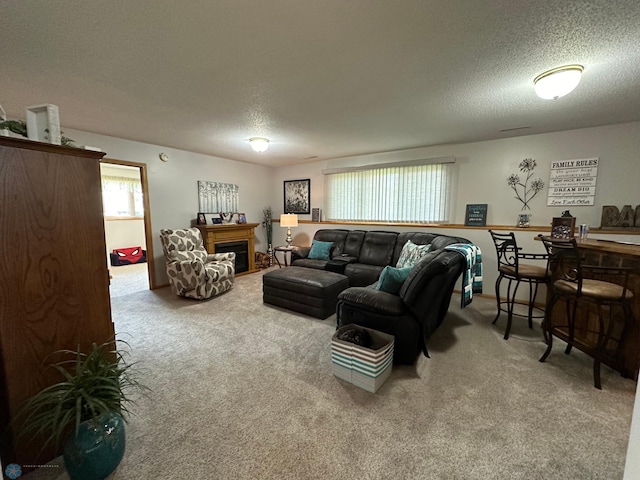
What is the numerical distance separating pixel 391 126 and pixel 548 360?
2893mm

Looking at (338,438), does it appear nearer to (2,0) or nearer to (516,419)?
(516,419)

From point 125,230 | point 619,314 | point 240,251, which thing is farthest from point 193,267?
point 619,314

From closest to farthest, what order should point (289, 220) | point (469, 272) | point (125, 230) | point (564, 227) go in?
point (469, 272) < point (564, 227) < point (289, 220) < point (125, 230)

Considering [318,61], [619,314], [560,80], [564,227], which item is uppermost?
[318,61]

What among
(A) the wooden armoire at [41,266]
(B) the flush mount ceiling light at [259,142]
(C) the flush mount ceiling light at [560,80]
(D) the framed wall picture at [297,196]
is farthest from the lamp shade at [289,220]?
(C) the flush mount ceiling light at [560,80]

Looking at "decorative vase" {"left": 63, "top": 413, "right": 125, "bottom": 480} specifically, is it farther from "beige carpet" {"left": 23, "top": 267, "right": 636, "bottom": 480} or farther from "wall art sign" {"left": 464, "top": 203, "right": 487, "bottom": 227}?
"wall art sign" {"left": 464, "top": 203, "right": 487, "bottom": 227}

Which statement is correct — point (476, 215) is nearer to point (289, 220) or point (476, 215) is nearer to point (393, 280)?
point (393, 280)

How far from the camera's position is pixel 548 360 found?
7.30 ft

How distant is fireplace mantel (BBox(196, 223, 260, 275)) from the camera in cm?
471

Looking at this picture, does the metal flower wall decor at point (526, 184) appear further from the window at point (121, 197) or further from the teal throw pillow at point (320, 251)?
the window at point (121, 197)

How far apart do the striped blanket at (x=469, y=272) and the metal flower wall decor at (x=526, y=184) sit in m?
1.63

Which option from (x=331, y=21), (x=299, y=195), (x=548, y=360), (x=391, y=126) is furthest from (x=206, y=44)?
(x=299, y=195)

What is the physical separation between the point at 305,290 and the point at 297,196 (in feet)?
10.7

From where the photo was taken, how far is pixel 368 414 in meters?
1.64
